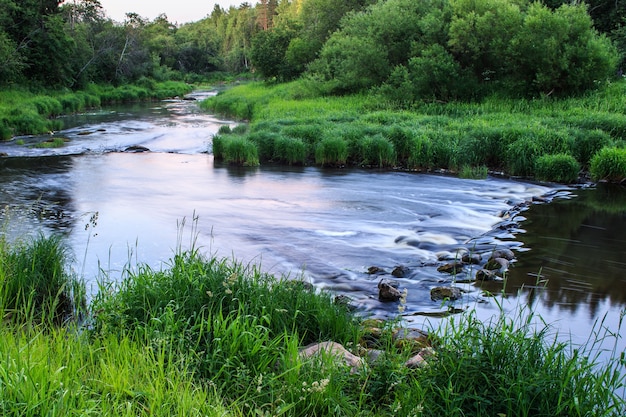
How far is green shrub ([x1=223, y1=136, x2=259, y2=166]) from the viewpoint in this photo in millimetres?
20844

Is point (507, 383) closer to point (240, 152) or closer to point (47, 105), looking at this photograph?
point (240, 152)

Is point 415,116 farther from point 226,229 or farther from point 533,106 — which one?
point 226,229

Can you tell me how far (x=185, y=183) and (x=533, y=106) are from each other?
16.1 metres

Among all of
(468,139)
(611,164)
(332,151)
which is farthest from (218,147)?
(611,164)

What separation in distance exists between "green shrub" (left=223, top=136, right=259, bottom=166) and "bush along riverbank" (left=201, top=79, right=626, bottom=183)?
38 mm

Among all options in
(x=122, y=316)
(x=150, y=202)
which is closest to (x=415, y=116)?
(x=150, y=202)

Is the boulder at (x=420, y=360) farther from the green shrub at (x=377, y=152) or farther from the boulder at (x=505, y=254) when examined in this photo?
the green shrub at (x=377, y=152)

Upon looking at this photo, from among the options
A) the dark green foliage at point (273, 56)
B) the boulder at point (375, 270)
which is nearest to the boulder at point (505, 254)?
the boulder at point (375, 270)

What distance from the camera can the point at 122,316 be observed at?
5457mm

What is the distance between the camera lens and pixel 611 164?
A: 17.0 metres

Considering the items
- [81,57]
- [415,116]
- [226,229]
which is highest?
[81,57]

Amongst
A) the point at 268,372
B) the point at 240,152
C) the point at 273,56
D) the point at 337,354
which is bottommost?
the point at 268,372

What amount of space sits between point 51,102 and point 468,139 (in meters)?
27.3

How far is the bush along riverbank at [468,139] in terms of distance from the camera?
18078mm
